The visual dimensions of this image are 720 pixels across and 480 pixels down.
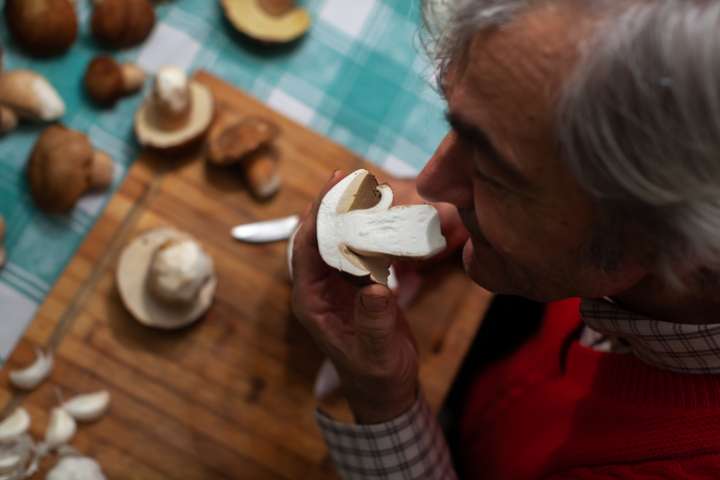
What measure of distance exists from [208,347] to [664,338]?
0.67m

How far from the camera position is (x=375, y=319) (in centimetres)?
75

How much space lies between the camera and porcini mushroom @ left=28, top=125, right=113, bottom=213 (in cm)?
108

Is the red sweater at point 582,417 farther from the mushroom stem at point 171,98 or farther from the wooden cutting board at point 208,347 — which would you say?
the mushroom stem at point 171,98

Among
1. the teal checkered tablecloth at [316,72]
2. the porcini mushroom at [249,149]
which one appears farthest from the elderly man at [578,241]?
the teal checkered tablecloth at [316,72]

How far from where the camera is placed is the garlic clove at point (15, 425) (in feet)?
3.15

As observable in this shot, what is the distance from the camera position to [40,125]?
1.18 m

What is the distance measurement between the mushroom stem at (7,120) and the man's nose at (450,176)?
2.70ft

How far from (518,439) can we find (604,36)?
2.08ft

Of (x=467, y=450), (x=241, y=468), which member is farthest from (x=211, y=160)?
(x=467, y=450)

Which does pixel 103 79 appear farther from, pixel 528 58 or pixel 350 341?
pixel 528 58

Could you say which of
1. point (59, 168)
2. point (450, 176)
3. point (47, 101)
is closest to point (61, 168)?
point (59, 168)

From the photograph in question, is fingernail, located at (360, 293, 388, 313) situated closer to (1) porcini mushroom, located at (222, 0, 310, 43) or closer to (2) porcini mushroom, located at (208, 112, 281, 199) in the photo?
(2) porcini mushroom, located at (208, 112, 281, 199)

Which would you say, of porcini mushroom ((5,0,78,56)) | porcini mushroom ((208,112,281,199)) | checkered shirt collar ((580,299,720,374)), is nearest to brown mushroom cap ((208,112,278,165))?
porcini mushroom ((208,112,281,199))

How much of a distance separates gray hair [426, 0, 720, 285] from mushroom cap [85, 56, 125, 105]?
83cm
